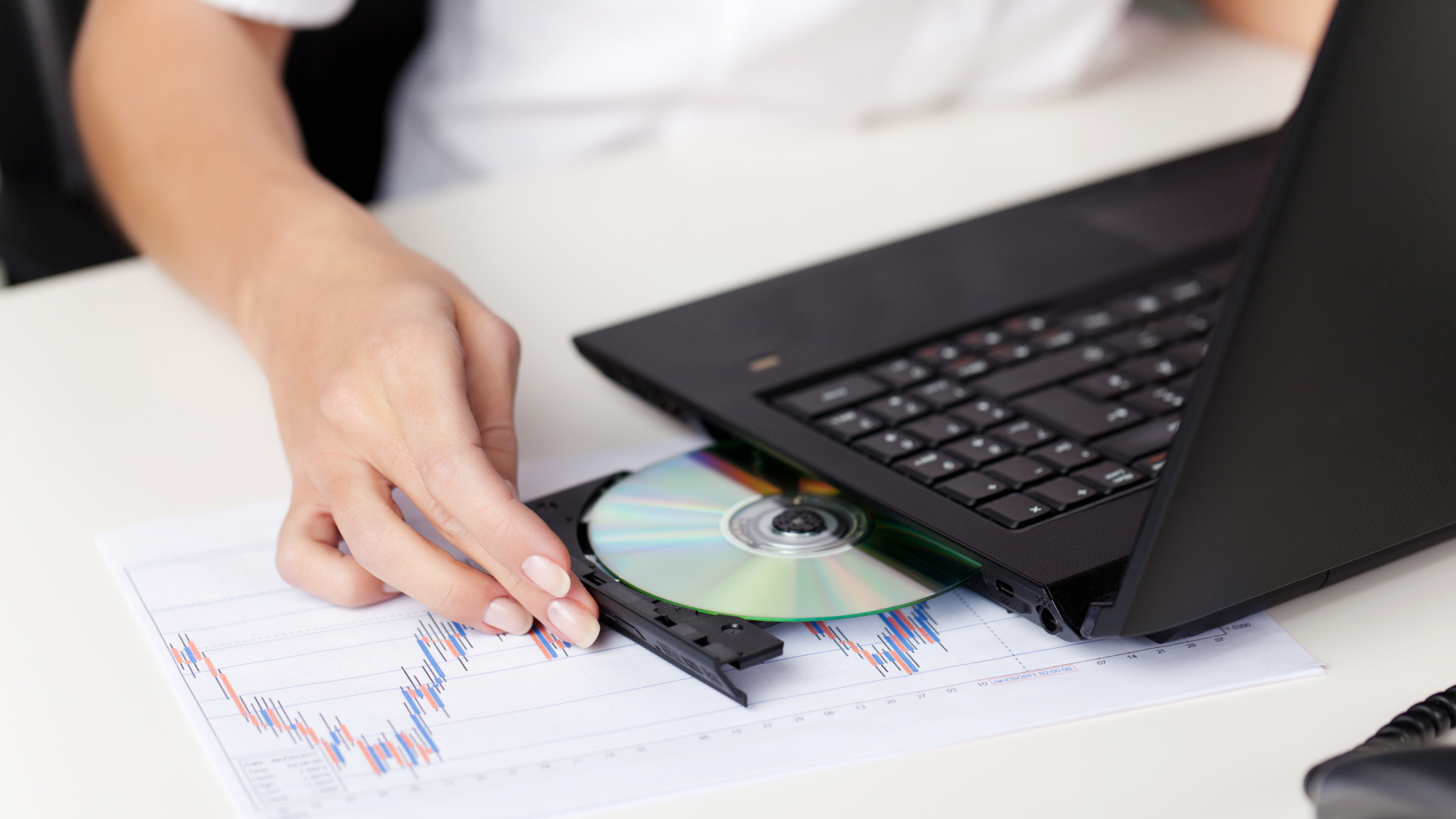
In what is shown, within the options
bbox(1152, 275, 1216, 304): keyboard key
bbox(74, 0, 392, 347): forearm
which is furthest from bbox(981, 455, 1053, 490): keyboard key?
bbox(74, 0, 392, 347): forearm

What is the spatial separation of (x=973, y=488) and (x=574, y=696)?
7.4 inches

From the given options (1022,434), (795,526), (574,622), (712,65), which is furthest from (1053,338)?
(712,65)

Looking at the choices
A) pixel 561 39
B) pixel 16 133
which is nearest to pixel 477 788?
pixel 561 39

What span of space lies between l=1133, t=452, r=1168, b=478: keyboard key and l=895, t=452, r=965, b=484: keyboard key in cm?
8

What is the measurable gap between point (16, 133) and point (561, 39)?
48 cm

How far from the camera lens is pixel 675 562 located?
1.69ft

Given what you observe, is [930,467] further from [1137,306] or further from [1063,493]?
Answer: [1137,306]

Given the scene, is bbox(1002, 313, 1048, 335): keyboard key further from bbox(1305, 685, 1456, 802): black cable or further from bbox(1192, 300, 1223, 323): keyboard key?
bbox(1305, 685, 1456, 802): black cable

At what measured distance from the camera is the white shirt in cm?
104

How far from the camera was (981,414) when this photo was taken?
59cm

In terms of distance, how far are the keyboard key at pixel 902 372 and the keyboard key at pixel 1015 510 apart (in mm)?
122

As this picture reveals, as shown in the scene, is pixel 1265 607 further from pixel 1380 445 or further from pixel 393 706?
pixel 393 706

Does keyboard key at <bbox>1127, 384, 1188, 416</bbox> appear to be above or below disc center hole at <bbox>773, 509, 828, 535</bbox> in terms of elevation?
above

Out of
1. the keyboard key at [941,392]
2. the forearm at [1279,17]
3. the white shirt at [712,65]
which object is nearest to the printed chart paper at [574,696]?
the keyboard key at [941,392]
